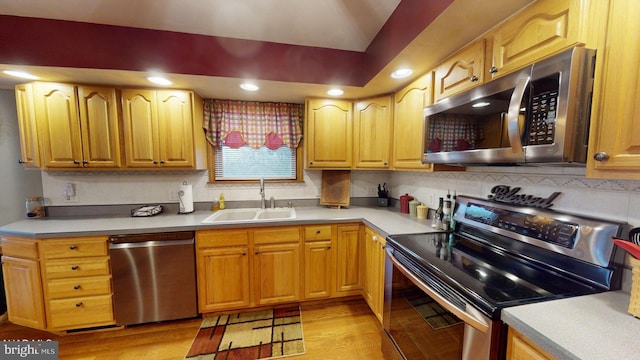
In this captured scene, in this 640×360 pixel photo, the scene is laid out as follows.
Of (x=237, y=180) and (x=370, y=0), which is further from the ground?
(x=370, y=0)

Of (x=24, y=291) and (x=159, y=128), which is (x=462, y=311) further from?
(x=24, y=291)

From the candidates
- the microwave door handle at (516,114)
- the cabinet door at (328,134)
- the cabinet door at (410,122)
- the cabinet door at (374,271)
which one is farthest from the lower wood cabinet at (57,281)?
the microwave door handle at (516,114)

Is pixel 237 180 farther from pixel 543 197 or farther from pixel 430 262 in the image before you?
pixel 543 197

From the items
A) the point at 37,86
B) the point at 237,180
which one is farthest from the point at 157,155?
the point at 37,86

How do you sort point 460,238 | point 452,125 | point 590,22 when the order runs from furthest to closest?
point 460,238
point 452,125
point 590,22

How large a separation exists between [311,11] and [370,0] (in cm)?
40

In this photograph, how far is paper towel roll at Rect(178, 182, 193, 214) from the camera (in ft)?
7.81

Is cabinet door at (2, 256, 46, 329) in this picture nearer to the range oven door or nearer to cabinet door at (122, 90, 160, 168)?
cabinet door at (122, 90, 160, 168)

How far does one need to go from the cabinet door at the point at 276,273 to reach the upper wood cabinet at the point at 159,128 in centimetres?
111

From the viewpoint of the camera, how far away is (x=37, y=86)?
1979 mm

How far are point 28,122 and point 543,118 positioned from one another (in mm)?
3508

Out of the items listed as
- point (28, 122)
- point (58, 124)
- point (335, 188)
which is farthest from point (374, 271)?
point (28, 122)

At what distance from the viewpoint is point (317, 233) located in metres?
2.23

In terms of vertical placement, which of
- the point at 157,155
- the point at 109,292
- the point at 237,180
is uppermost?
the point at 157,155
